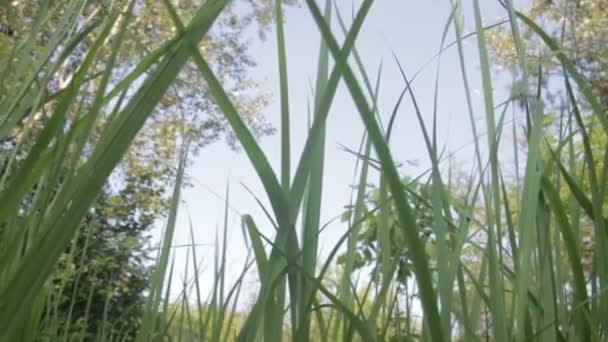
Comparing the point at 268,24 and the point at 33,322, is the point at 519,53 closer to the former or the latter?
the point at 33,322

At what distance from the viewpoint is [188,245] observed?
2.53 ft

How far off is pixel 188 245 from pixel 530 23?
43 cm

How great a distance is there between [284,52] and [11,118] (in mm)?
165

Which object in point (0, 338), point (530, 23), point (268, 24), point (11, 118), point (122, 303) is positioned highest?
point (268, 24)

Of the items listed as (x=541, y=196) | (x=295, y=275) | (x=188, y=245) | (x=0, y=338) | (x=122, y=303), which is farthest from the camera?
(x=122, y=303)

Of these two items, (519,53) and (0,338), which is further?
(519,53)

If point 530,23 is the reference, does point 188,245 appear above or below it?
below

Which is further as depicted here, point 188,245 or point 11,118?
point 188,245

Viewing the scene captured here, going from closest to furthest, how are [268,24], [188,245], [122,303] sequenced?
[188,245]
[122,303]
[268,24]

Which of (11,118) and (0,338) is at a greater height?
(11,118)

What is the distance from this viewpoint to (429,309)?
325mm

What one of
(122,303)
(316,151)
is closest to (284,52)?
(316,151)

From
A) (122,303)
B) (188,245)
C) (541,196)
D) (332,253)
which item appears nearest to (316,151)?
(332,253)

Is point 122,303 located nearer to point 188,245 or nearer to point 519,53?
point 188,245
